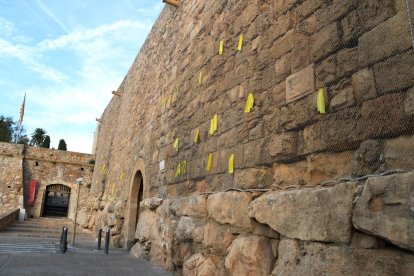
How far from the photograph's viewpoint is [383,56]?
1876 mm

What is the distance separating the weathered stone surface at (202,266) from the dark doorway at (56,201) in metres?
17.6

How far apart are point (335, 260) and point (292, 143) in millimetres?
918

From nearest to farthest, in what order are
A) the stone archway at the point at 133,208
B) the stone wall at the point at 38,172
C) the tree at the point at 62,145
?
the stone archway at the point at 133,208 < the stone wall at the point at 38,172 < the tree at the point at 62,145

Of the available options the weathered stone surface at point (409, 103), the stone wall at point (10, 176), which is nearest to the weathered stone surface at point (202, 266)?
the weathered stone surface at point (409, 103)

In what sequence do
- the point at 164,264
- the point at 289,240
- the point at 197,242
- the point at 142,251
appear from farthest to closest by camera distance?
1. the point at 142,251
2. the point at 164,264
3. the point at 197,242
4. the point at 289,240

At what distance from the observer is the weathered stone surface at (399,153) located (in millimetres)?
1669

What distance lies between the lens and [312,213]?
6.59ft

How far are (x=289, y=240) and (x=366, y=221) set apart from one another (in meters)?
0.62

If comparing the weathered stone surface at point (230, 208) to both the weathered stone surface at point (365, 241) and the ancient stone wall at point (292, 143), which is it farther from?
the weathered stone surface at point (365, 241)

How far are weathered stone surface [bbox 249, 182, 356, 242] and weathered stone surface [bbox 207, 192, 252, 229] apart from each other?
0.92ft

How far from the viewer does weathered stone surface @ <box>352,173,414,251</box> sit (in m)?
1.50

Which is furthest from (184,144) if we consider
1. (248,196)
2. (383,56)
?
(383,56)

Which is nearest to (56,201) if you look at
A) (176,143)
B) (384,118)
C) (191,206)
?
(176,143)

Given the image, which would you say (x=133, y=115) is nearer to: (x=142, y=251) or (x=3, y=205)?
(x=142, y=251)
